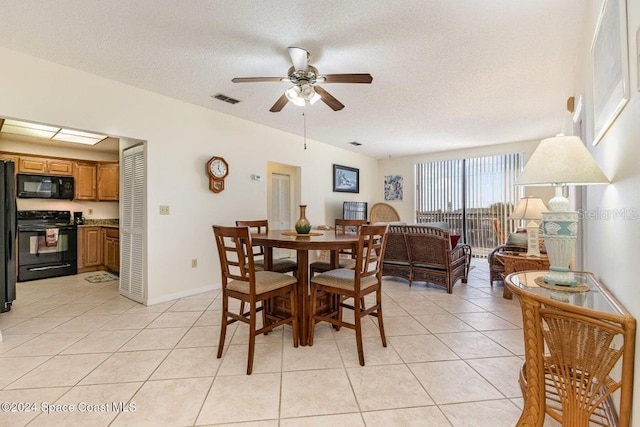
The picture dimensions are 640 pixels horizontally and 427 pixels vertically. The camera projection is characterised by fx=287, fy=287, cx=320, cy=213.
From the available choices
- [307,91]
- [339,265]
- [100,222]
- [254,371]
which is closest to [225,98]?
[307,91]

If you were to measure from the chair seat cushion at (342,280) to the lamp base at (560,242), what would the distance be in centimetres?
111

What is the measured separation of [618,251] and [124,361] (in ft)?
9.60

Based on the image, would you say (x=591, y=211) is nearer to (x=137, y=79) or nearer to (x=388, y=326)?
(x=388, y=326)

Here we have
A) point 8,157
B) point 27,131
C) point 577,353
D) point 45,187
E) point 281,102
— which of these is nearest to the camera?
point 577,353

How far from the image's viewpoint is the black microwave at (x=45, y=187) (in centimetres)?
456

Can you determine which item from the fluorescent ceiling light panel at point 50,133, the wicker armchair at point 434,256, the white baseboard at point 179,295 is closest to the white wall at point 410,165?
the wicker armchair at point 434,256

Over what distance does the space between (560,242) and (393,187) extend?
6.17m

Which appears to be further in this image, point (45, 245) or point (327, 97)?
point (45, 245)

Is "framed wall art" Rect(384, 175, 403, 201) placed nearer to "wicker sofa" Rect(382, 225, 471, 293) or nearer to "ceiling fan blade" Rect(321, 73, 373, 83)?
"wicker sofa" Rect(382, 225, 471, 293)

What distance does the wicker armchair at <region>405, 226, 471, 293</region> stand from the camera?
370 cm

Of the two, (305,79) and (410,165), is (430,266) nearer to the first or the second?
(305,79)

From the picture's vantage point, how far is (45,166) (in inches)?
189

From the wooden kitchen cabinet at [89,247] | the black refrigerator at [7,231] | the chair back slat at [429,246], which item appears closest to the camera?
the black refrigerator at [7,231]

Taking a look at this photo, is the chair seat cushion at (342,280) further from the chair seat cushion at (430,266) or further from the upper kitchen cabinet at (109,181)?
the upper kitchen cabinet at (109,181)
